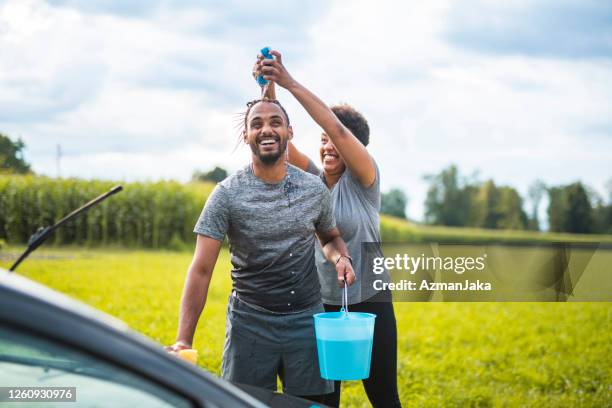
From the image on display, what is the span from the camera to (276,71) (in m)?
2.64

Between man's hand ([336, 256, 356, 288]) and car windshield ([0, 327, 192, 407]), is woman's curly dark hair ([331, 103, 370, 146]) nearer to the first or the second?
man's hand ([336, 256, 356, 288])

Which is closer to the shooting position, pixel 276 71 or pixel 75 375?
pixel 75 375

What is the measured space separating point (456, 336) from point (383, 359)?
556 cm

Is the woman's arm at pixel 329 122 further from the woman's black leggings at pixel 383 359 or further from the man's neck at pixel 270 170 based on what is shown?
the woman's black leggings at pixel 383 359

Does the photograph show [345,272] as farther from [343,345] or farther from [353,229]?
[353,229]

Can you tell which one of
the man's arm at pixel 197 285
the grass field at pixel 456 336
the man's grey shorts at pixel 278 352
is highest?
the man's arm at pixel 197 285

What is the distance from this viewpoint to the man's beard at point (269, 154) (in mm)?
2643

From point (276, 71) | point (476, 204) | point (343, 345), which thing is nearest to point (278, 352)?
point (343, 345)

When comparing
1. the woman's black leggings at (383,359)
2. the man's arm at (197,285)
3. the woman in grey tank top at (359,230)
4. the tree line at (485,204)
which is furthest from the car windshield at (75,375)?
the tree line at (485,204)

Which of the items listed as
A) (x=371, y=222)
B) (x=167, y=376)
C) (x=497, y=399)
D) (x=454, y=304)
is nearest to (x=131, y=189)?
(x=454, y=304)

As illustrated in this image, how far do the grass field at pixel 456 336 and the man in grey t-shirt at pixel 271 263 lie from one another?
2.71 meters

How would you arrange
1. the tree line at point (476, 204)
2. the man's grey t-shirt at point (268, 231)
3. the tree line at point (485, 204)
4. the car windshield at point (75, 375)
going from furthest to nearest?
the tree line at point (476, 204) → the tree line at point (485, 204) → the man's grey t-shirt at point (268, 231) → the car windshield at point (75, 375)

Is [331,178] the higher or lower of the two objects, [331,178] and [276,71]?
the lower

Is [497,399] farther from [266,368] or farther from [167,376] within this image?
[167,376]
